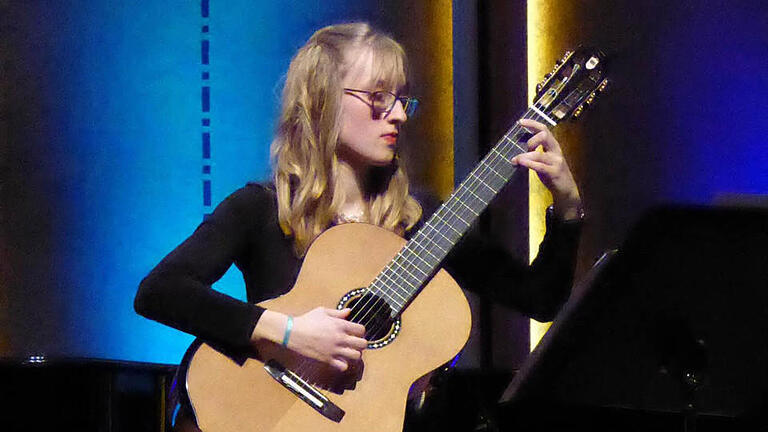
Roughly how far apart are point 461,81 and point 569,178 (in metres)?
1.31

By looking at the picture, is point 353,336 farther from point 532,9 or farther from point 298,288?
point 532,9

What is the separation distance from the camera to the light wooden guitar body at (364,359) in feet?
5.57

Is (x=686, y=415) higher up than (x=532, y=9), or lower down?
lower down

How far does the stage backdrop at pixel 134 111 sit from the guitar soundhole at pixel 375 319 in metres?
1.55

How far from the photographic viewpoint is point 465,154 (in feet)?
10.2

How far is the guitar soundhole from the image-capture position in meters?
1.78

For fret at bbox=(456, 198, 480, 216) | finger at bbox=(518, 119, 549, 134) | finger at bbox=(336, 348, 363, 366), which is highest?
finger at bbox=(518, 119, 549, 134)

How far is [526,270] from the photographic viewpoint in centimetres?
203

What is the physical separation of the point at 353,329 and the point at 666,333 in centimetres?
57

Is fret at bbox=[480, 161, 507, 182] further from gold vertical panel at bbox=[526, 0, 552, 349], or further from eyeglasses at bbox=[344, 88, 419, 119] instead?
gold vertical panel at bbox=[526, 0, 552, 349]

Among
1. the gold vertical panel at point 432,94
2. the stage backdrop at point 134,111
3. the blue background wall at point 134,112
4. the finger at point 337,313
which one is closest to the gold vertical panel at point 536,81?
the gold vertical panel at point 432,94

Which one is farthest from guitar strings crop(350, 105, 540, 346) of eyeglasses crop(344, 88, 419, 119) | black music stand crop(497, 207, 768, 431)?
black music stand crop(497, 207, 768, 431)

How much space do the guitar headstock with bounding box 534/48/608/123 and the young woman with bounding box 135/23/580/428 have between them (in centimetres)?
7

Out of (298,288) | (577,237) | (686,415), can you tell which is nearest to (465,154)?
(577,237)
